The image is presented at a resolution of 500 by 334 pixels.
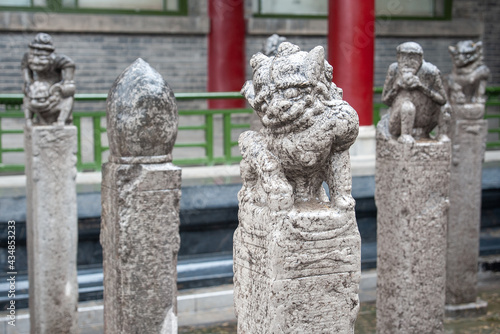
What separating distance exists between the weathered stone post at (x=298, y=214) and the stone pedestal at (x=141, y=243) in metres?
0.70

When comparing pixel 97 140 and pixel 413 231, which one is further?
pixel 97 140

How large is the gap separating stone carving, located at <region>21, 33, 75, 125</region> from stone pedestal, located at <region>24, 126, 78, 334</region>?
0.41 ft

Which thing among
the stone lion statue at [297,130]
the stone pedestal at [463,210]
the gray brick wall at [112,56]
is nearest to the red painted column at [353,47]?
the stone pedestal at [463,210]

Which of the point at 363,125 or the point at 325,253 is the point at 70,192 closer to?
the point at 325,253

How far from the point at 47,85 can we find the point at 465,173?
3.06 m

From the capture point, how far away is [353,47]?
A: 25.7 ft

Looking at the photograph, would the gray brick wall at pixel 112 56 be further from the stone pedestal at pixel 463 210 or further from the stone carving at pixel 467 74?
the stone pedestal at pixel 463 210

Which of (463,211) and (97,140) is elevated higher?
(97,140)

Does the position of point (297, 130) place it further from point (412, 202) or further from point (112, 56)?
point (112, 56)

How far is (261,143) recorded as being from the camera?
2842 mm

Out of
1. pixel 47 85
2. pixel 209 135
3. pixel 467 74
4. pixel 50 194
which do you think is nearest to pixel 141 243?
pixel 50 194

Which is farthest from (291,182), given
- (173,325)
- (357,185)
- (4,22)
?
(4,22)

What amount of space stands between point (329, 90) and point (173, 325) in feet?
4.61

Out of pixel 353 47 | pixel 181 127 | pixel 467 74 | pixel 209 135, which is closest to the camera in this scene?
pixel 467 74
